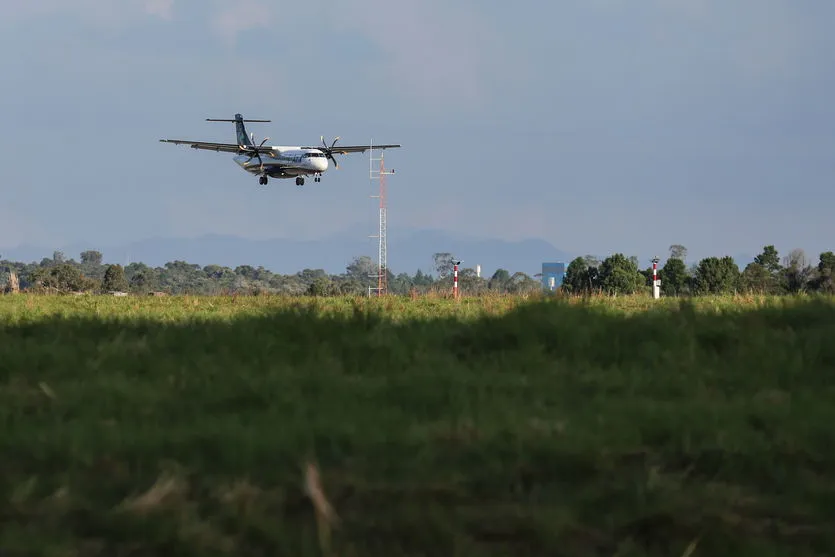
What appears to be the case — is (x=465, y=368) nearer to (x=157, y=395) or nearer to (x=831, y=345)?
(x=157, y=395)

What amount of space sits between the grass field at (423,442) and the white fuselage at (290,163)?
64100 millimetres

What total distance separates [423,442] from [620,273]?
105 metres

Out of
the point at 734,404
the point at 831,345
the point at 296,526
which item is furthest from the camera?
the point at 831,345

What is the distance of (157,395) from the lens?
267 inches

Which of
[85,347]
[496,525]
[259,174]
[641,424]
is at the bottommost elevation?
[496,525]

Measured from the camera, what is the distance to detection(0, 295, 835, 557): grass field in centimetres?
479

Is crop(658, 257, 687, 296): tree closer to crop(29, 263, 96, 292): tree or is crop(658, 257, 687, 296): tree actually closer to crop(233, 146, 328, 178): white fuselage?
crop(233, 146, 328, 178): white fuselage

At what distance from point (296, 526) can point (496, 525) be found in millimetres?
950

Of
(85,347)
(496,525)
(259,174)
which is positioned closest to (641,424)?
(496,525)

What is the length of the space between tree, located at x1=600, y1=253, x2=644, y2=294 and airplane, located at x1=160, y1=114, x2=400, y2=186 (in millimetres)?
39128

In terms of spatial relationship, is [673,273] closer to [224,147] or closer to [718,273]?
[718,273]

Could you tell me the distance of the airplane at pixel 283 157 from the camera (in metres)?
72.3

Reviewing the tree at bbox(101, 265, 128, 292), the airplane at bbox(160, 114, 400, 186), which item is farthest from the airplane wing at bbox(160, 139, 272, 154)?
the tree at bbox(101, 265, 128, 292)

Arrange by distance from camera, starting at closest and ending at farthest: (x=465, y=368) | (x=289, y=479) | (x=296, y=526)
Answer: (x=296, y=526) < (x=289, y=479) < (x=465, y=368)
